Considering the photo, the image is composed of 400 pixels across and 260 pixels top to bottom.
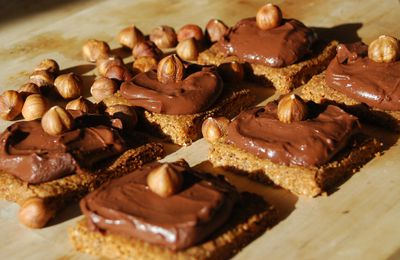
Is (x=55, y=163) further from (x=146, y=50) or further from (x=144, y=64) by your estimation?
(x=146, y=50)

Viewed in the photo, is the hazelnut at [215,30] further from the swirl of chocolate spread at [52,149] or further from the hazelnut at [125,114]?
the swirl of chocolate spread at [52,149]

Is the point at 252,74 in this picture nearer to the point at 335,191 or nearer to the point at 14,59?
the point at 335,191

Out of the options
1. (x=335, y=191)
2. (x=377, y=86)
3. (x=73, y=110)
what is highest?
(x=73, y=110)

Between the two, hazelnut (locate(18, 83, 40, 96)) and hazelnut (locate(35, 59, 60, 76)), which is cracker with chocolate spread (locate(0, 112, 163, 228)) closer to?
hazelnut (locate(18, 83, 40, 96))

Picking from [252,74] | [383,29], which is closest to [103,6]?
[252,74]

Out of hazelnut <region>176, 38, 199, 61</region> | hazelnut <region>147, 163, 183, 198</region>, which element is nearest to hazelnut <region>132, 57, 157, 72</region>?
hazelnut <region>176, 38, 199, 61</region>

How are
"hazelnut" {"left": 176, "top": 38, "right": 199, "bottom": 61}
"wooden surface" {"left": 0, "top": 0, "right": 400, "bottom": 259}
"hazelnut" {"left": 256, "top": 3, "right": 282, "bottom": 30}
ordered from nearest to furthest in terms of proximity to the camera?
1. "wooden surface" {"left": 0, "top": 0, "right": 400, "bottom": 259}
2. "hazelnut" {"left": 256, "top": 3, "right": 282, "bottom": 30}
3. "hazelnut" {"left": 176, "top": 38, "right": 199, "bottom": 61}
